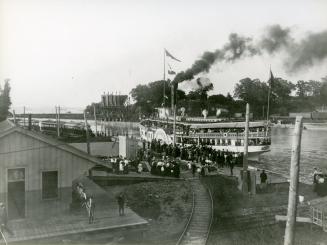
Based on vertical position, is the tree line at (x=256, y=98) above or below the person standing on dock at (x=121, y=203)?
above

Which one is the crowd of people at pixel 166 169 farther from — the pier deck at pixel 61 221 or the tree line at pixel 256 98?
the tree line at pixel 256 98

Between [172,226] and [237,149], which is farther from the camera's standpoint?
[237,149]

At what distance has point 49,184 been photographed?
13.1m

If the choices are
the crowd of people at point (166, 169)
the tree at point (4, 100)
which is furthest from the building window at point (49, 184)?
the tree at point (4, 100)

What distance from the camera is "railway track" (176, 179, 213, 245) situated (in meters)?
13.6

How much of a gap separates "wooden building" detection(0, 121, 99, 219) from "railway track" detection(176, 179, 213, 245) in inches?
178

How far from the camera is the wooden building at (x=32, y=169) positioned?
12375 mm

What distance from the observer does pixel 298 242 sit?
13.9 meters

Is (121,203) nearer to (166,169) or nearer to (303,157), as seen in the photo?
(166,169)

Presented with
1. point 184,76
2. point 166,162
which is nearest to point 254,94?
point 184,76

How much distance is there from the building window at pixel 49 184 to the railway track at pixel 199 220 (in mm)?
4530

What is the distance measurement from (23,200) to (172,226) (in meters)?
5.69

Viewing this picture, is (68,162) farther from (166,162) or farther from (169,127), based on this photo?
(169,127)

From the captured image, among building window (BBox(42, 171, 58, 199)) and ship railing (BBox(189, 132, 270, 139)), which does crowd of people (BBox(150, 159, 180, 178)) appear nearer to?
building window (BBox(42, 171, 58, 199))
